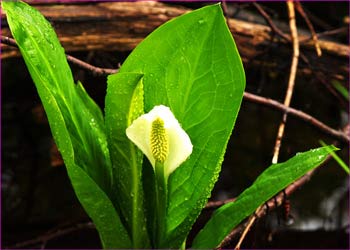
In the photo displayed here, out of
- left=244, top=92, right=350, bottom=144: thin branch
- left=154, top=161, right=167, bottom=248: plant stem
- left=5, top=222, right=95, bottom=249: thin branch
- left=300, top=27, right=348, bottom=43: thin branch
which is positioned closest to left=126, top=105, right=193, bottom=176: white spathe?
left=154, top=161, right=167, bottom=248: plant stem

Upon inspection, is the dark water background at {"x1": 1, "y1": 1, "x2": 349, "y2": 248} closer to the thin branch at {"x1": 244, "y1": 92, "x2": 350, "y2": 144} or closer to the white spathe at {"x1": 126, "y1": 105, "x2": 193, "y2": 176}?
the thin branch at {"x1": 244, "y1": 92, "x2": 350, "y2": 144}

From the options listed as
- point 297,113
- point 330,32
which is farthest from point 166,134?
point 330,32

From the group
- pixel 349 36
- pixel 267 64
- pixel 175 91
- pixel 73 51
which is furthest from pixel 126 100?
pixel 349 36

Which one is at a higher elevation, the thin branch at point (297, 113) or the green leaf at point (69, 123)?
the green leaf at point (69, 123)

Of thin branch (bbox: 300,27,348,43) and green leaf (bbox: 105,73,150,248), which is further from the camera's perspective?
thin branch (bbox: 300,27,348,43)

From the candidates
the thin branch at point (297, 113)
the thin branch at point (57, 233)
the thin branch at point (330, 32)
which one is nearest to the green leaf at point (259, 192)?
the thin branch at point (297, 113)

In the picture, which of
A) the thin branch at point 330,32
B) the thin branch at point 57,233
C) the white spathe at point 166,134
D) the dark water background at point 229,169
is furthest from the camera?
the dark water background at point 229,169

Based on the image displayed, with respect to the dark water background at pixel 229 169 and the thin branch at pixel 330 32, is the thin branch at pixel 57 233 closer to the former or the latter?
the dark water background at pixel 229 169
